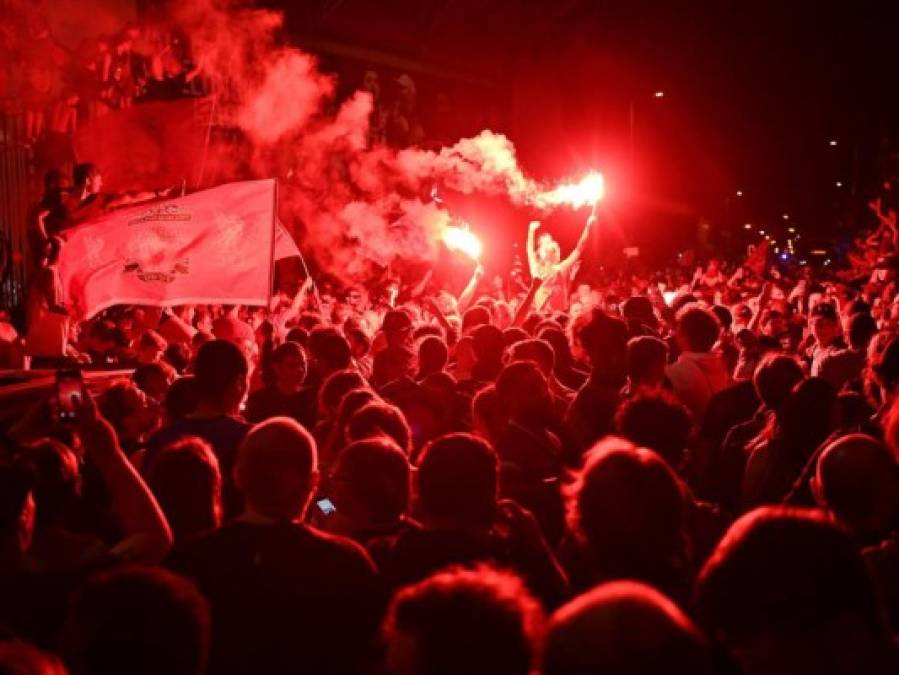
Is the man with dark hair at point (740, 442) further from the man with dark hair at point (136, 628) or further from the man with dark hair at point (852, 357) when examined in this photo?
Result: the man with dark hair at point (136, 628)

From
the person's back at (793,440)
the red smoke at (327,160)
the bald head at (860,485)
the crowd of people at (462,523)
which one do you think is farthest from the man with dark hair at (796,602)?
the red smoke at (327,160)

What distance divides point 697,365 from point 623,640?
16.0 feet

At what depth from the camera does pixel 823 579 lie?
207 centimetres

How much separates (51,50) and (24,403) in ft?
39.3

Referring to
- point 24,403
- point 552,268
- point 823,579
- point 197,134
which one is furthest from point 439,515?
point 552,268

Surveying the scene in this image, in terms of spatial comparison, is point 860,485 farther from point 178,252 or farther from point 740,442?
point 178,252

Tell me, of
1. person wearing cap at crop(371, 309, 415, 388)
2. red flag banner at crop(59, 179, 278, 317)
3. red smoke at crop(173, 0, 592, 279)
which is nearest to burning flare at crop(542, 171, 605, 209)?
red smoke at crop(173, 0, 592, 279)

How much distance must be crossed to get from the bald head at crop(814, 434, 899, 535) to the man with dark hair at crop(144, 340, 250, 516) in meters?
2.53

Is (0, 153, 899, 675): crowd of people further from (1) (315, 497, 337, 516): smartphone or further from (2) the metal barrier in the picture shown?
(2) the metal barrier

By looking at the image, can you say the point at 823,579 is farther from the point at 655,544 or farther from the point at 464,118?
the point at 464,118

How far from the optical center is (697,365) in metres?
6.30

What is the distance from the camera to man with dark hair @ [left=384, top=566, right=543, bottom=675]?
5.94 ft

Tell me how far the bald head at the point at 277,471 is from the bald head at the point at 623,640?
1568mm

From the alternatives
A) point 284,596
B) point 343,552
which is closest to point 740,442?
point 343,552
